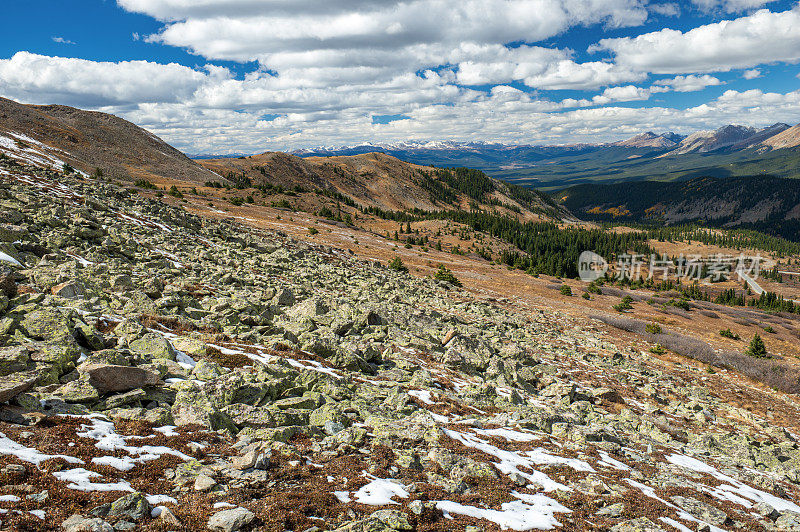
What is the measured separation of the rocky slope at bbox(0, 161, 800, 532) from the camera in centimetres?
688

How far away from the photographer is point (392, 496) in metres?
8.02

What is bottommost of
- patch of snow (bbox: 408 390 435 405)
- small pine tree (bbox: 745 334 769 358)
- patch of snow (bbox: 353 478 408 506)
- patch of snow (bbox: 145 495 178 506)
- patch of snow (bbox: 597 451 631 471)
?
small pine tree (bbox: 745 334 769 358)

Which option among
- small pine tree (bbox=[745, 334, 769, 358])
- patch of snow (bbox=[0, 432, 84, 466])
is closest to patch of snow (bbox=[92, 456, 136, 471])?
patch of snow (bbox=[0, 432, 84, 466])

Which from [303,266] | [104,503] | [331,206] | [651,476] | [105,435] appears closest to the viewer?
[104,503]

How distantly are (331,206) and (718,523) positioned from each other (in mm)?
135771

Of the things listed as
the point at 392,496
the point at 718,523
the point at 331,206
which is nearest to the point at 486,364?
the point at 718,523

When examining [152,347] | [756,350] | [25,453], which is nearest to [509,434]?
[152,347]

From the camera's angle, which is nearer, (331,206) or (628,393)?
(628,393)

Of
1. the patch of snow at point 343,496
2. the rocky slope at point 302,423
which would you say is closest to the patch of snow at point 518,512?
the rocky slope at point 302,423

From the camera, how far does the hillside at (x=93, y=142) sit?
90.9 m

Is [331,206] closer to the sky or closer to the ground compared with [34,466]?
closer to the sky

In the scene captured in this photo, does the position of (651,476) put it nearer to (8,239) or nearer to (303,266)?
(8,239)

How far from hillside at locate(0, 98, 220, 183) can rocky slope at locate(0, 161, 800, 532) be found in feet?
288

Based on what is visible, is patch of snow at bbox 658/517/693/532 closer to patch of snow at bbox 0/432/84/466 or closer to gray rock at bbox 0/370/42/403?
patch of snow at bbox 0/432/84/466
